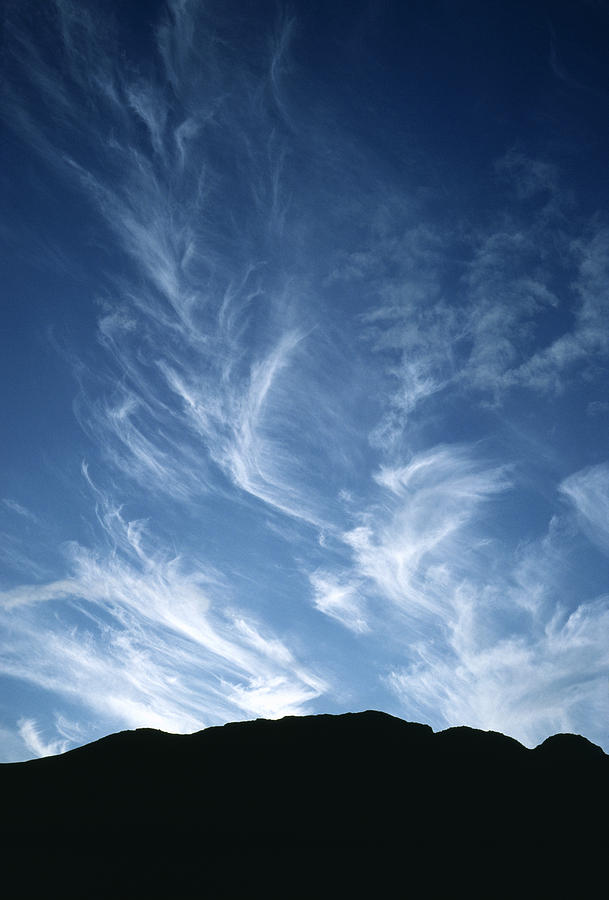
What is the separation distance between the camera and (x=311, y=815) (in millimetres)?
26391

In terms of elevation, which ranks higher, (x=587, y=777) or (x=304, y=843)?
(x=587, y=777)

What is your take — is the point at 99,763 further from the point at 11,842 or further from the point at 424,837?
the point at 424,837

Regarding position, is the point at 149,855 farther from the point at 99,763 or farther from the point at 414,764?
the point at 414,764

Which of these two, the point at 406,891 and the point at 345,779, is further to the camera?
the point at 345,779

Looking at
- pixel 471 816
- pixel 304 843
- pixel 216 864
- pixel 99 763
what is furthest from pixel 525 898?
pixel 99 763

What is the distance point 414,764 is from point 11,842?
2200 cm

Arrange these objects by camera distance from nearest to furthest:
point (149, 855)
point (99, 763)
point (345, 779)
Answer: point (149, 855) → point (345, 779) → point (99, 763)

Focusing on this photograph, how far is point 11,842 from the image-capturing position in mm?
25000

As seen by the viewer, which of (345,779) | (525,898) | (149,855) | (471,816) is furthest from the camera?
(345,779)

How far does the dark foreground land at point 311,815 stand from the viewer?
23.0 m

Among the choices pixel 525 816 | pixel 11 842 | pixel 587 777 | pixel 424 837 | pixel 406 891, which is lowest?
pixel 11 842

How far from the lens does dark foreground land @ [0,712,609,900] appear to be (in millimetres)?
23047

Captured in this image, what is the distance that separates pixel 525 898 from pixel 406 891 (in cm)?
534

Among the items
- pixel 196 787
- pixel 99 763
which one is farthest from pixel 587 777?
pixel 99 763
